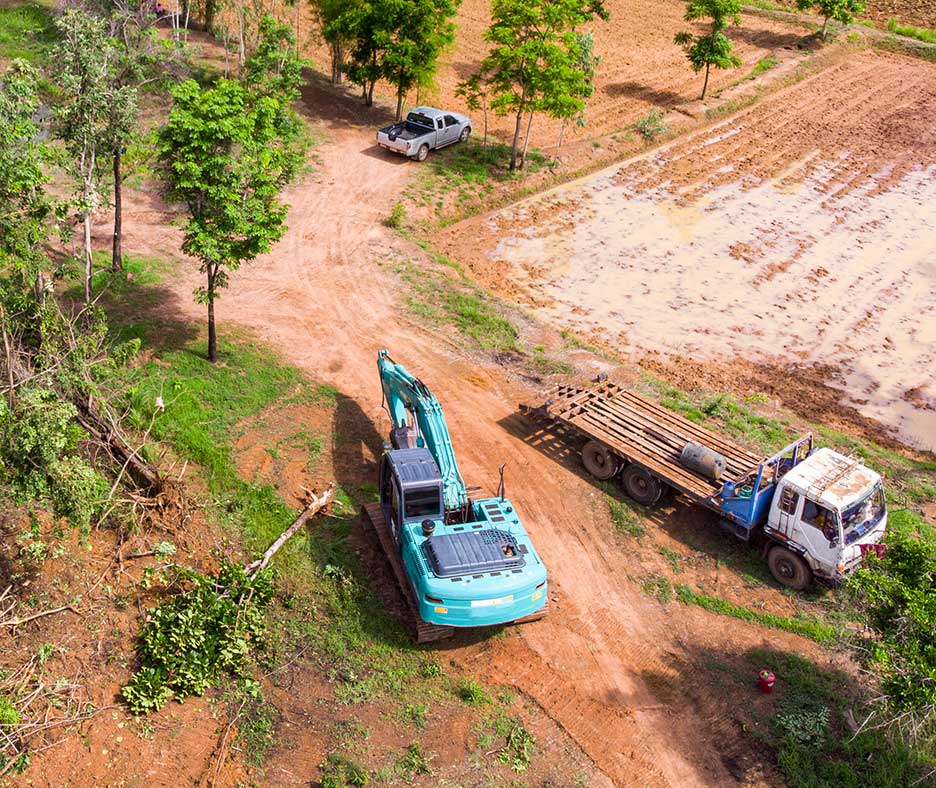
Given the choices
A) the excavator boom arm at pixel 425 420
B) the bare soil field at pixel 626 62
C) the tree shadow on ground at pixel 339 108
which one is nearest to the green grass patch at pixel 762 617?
the excavator boom arm at pixel 425 420

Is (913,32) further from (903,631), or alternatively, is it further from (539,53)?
(903,631)

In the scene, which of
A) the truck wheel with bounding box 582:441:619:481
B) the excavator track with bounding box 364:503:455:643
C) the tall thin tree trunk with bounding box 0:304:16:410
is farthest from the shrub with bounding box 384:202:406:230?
the tall thin tree trunk with bounding box 0:304:16:410

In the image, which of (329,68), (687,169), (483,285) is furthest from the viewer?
(329,68)

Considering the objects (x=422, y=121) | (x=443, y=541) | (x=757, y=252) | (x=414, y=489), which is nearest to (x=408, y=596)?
(x=443, y=541)

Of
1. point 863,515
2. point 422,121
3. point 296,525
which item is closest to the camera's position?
point 863,515

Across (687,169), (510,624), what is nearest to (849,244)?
(687,169)

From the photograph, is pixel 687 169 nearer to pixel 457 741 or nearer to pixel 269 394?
pixel 269 394
